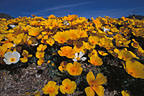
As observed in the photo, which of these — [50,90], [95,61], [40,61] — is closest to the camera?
[50,90]

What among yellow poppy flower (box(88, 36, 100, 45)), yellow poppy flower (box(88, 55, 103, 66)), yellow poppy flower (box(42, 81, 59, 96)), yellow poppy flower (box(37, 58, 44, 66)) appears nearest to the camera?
yellow poppy flower (box(42, 81, 59, 96))

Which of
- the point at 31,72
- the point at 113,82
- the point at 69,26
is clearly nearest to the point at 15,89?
the point at 31,72

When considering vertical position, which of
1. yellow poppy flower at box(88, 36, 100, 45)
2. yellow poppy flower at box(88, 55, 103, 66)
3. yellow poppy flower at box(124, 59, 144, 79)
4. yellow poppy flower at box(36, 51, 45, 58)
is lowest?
yellow poppy flower at box(124, 59, 144, 79)

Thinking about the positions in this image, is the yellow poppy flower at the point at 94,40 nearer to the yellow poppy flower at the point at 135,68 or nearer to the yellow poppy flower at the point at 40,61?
the yellow poppy flower at the point at 135,68

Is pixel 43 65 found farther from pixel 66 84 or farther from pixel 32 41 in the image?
pixel 66 84

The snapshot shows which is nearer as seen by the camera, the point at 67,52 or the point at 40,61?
the point at 67,52

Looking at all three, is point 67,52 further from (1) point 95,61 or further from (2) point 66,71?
(1) point 95,61

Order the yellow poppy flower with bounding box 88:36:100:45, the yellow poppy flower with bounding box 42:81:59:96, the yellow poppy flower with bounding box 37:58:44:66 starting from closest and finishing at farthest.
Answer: the yellow poppy flower with bounding box 42:81:59:96
the yellow poppy flower with bounding box 37:58:44:66
the yellow poppy flower with bounding box 88:36:100:45

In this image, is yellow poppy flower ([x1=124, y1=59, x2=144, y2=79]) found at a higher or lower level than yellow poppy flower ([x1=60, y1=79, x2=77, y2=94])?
higher

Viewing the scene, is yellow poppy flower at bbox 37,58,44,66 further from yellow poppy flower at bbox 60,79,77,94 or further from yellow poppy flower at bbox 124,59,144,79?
yellow poppy flower at bbox 124,59,144,79

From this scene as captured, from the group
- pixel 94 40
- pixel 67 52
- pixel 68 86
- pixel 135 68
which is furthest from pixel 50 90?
pixel 94 40

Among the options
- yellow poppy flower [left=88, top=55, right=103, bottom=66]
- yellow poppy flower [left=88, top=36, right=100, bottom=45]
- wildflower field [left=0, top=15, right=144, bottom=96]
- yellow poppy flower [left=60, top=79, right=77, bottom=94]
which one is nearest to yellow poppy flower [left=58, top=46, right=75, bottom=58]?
wildflower field [left=0, top=15, right=144, bottom=96]

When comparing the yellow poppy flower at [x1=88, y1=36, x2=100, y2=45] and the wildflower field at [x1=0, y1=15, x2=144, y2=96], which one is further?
the yellow poppy flower at [x1=88, y1=36, x2=100, y2=45]
